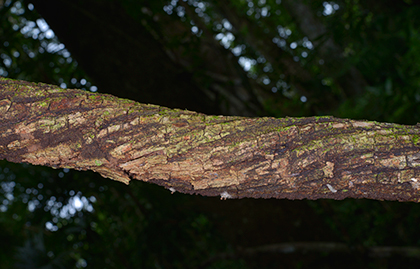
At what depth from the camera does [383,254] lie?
6.77 feet

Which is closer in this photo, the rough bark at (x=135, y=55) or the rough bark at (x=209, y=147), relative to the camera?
the rough bark at (x=209, y=147)

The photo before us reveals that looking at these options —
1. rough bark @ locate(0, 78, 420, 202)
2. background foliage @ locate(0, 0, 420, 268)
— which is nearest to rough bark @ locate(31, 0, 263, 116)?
background foliage @ locate(0, 0, 420, 268)

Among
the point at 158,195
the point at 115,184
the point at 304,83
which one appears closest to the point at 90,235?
the point at 115,184

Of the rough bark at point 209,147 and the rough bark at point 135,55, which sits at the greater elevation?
the rough bark at point 135,55

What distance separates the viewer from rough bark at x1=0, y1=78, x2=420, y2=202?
1.88ft

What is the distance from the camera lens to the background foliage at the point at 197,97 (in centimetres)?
181

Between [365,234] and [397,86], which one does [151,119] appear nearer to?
[397,86]

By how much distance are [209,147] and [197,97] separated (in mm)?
1355

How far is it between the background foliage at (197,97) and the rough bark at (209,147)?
124 cm

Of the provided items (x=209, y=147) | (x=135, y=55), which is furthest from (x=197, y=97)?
(x=209, y=147)

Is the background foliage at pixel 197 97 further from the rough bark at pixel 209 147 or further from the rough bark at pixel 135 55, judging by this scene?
the rough bark at pixel 209 147

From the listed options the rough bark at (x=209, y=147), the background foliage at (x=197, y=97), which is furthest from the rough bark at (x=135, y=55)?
the rough bark at (x=209, y=147)

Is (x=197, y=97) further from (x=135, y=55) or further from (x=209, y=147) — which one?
(x=209, y=147)

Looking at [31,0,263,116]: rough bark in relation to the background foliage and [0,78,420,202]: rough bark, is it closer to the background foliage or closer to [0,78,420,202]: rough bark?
the background foliage
